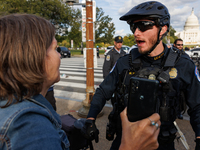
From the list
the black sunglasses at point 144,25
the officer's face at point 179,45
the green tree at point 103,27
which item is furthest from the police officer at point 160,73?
the green tree at point 103,27

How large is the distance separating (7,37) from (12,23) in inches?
4.0

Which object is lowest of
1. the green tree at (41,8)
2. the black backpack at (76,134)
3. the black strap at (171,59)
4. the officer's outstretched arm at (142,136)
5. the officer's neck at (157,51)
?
the black backpack at (76,134)

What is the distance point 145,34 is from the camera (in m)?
1.88

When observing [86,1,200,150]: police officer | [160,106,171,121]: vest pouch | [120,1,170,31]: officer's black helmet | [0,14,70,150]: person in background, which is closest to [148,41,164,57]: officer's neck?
[86,1,200,150]: police officer

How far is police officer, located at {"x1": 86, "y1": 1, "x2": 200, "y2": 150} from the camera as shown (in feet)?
5.32

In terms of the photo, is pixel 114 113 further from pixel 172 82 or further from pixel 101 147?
pixel 101 147

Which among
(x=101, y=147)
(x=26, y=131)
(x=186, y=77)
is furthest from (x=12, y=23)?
(x=101, y=147)

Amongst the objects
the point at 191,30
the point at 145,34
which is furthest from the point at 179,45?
the point at 191,30

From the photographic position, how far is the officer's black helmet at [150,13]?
1.83m

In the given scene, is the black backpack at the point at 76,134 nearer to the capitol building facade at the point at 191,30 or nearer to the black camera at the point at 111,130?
the black camera at the point at 111,130

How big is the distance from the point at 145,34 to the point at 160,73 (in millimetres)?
545

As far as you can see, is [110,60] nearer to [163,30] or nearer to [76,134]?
[163,30]

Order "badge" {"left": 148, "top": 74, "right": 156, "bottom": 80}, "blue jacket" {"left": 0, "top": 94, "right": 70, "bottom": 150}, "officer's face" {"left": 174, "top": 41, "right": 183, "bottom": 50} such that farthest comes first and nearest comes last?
"officer's face" {"left": 174, "top": 41, "right": 183, "bottom": 50}, "badge" {"left": 148, "top": 74, "right": 156, "bottom": 80}, "blue jacket" {"left": 0, "top": 94, "right": 70, "bottom": 150}

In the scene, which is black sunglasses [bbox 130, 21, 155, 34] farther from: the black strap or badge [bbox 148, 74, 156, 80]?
badge [bbox 148, 74, 156, 80]
